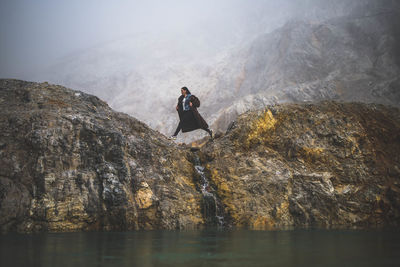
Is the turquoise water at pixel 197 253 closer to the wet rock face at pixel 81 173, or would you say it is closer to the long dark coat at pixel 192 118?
the wet rock face at pixel 81 173

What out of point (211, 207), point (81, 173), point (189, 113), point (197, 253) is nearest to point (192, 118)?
point (189, 113)

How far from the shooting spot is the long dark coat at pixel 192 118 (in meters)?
11.5

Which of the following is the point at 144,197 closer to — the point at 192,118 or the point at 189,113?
the point at 192,118

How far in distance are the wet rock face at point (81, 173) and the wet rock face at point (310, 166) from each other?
1.49m

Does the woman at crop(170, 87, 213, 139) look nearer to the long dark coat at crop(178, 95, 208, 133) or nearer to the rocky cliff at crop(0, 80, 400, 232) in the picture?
the long dark coat at crop(178, 95, 208, 133)

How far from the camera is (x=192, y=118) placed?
11.6 metres

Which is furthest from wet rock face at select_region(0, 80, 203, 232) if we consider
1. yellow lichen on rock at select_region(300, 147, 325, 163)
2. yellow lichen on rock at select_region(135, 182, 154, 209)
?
yellow lichen on rock at select_region(300, 147, 325, 163)

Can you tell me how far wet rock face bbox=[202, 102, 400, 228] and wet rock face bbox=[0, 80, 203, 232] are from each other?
1.49 m

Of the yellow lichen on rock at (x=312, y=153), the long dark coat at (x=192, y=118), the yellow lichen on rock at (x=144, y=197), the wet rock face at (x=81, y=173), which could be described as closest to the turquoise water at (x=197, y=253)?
the wet rock face at (x=81, y=173)

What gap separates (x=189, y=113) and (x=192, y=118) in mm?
233

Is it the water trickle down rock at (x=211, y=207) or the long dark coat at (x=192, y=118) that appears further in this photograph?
the long dark coat at (x=192, y=118)

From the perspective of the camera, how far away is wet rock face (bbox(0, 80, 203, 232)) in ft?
22.0

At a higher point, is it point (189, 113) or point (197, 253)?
point (189, 113)

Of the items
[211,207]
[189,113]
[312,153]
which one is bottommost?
[211,207]
